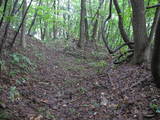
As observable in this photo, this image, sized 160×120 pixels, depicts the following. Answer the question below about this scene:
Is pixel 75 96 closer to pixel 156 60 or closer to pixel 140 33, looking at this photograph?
pixel 156 60

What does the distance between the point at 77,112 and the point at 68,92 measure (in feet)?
5.40

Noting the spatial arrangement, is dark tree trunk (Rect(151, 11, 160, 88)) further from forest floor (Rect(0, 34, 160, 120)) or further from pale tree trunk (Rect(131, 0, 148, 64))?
pale tree trunk (Rect(131, 0, 148, 64))

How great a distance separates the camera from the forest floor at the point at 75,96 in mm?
4328

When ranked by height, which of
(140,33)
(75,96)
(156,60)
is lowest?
(75,96)

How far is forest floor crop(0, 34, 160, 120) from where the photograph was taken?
4328mm

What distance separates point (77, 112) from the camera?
4.79 metres

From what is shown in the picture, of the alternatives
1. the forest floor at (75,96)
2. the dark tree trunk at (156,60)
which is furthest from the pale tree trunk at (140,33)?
the dark tree trunk at (156,60)

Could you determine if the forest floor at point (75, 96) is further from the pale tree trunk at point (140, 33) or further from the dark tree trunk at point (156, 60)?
the pale tree trunk at point (140, 33)

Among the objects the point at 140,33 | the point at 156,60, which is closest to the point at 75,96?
the point at 156,60

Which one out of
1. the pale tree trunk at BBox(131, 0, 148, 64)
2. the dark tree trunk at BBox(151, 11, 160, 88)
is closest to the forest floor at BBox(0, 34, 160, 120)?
the dark tree trunk at BBox(151, 11, 160, 88)

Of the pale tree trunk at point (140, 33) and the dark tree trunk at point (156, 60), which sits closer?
the dark tree trunk at point (156, 60)

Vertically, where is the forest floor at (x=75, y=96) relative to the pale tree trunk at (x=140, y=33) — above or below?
below

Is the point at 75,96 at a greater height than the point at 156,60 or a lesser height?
lesser

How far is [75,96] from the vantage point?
5.97 m
